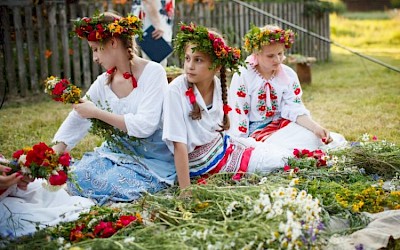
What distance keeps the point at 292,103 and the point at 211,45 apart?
4.60 ft

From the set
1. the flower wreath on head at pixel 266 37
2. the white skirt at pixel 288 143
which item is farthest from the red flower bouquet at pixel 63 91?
the flower wreath on head at pixel 266 37

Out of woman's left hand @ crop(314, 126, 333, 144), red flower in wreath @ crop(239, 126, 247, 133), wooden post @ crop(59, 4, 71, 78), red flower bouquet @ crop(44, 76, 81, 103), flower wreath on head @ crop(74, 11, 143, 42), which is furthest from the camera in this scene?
wooden post @ crop(59, 4, 71, 78)

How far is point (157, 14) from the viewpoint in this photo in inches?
274

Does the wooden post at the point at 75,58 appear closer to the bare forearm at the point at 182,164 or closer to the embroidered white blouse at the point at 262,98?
the embroidered white blouse at the point at 262,98

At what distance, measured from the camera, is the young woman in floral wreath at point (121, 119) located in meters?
3.97

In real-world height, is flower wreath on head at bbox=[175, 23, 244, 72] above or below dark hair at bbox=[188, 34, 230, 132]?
above

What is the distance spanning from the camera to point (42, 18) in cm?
867

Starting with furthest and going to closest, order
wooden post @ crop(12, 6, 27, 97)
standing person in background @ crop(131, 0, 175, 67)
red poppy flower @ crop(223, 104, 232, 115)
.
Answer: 1. wooden post @ crop(12, 6, 27, 97)
2. standing person in background @ crop(131, 0, 175, 67)
3. red poppy flower @ crop(223, 104, 232, 115)

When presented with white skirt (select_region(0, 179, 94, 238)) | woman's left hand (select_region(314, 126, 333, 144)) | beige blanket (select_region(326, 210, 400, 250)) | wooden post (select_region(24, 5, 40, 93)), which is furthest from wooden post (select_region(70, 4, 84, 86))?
beige blanket (select_region(326, 210, 400, 250))

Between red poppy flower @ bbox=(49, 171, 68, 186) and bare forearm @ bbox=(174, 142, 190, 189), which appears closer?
red poppy flower @ bbox=(49, 171, 68, 186)

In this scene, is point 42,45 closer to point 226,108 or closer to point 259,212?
point 226,108

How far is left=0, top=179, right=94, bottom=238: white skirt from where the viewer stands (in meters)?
3.30

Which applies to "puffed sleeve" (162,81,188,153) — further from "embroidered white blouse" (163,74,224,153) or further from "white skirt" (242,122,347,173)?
"white skirt" (242,122,347,173)

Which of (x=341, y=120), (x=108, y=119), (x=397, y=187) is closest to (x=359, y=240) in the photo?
(x=397, y=187)
